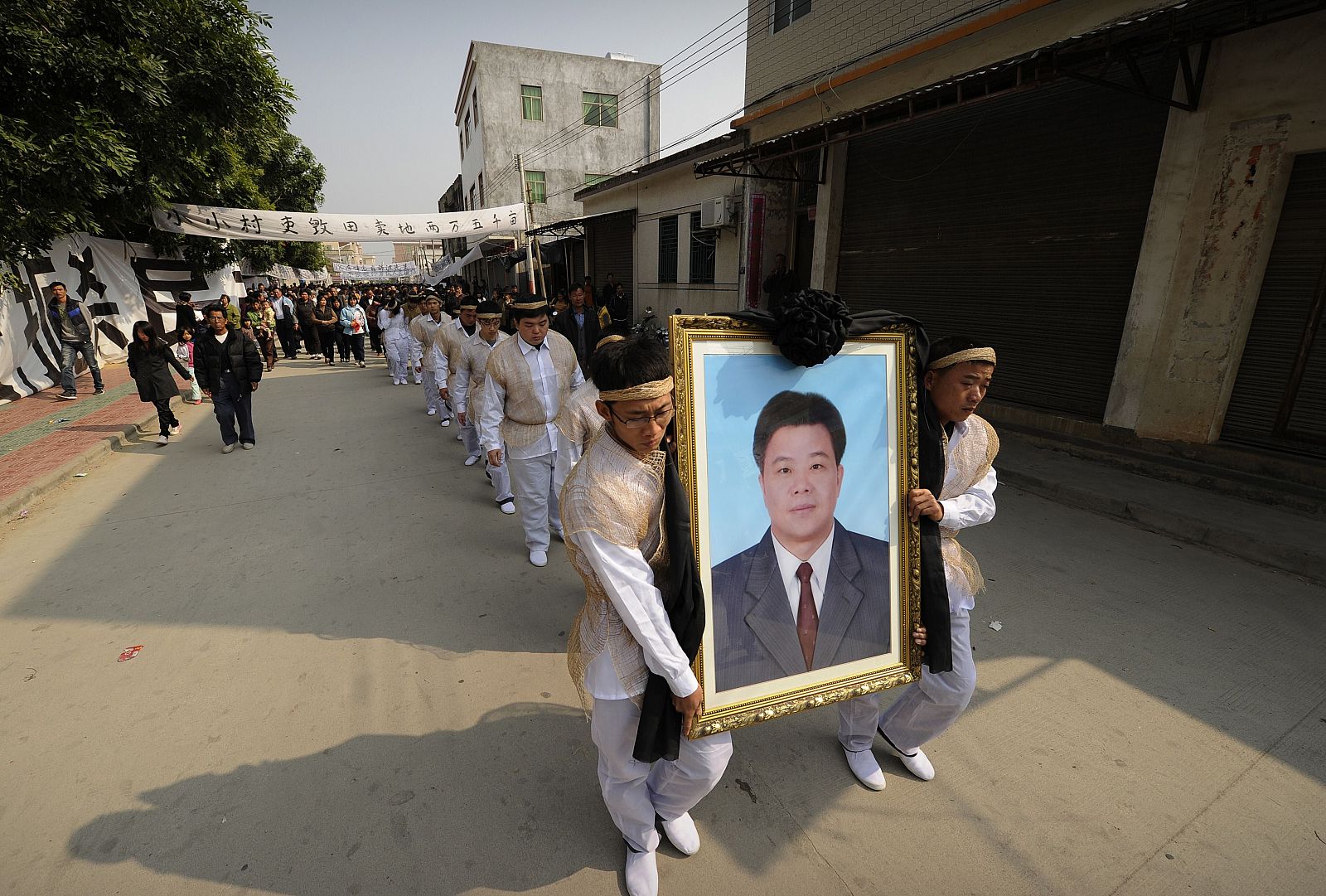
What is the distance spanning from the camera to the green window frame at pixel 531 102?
26.9 m

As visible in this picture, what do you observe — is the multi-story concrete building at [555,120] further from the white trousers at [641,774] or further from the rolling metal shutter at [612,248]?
the white trousers at [641,774]

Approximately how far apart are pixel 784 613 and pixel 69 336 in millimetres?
12024

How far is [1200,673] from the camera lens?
9.18 feet

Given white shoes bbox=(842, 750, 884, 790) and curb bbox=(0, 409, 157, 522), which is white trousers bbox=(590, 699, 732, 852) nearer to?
white shoes bbox=(842, 750, 884, 790)

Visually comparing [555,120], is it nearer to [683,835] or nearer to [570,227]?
[570,227]

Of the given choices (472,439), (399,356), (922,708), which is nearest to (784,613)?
(922,708)

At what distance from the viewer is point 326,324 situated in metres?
14.3

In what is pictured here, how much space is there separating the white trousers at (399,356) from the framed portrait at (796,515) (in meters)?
11.4

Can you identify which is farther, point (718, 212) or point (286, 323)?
point (286, 323)

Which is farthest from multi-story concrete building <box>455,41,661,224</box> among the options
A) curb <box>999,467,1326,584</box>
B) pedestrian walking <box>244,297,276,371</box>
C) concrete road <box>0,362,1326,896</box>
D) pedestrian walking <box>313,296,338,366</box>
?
concrete road <box>0,362,1326,896</box>

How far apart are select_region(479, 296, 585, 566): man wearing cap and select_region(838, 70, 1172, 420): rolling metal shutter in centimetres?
553

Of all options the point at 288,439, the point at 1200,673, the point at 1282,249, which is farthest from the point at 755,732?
the point at 288,439

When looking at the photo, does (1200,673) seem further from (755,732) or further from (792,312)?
(792,312)

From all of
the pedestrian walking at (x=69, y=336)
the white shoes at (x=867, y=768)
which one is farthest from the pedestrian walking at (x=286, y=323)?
the white shoes at (x=867, y=768)
